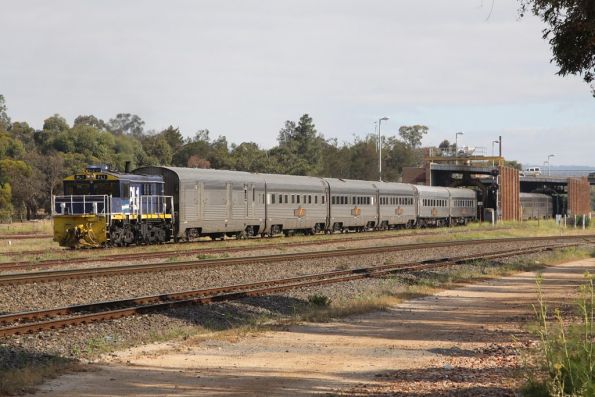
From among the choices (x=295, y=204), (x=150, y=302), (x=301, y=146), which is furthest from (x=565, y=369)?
(x=301, y=146)

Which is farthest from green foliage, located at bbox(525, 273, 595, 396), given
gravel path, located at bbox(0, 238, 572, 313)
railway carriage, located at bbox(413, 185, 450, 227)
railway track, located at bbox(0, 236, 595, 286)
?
railway carriage, located at bbox(413, 185, 450, 227)

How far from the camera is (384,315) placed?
58.1 ft

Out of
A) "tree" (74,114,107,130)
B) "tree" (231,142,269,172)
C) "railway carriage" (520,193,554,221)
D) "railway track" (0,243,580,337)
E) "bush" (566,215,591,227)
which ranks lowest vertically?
"railway track" (0,243,580,337)

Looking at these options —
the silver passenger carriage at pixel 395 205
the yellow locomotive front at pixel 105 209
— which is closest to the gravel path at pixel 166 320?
the yellow locomotive front at pixel 105 209

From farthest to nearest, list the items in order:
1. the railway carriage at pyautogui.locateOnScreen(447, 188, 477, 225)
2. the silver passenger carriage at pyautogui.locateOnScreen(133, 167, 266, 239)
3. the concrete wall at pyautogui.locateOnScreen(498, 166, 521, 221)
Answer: the concrete wall at pyautogui.locateOnScreen(498, 166, 521, 221), the railway carriage at pyautogui.locateOnScreen(447, 188, 477, 225), the silver passenger carriage at pyautogui.locateOnScreen(133, 167, 266, 239)

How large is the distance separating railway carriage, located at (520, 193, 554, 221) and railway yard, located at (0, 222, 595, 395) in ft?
183

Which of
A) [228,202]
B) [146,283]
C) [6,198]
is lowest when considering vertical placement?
[146,283]

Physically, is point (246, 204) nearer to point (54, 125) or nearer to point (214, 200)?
point (214, 200)

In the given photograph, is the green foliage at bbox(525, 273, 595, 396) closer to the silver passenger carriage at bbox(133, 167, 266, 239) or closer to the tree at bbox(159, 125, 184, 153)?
the silver passenger carriage at bbox(133, 167, 266, 239)

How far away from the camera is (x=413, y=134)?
7269 inches

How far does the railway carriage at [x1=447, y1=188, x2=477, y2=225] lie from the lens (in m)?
71.4

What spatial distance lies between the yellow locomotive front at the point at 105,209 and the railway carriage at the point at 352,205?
1782cm

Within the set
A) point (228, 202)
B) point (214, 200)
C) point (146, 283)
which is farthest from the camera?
point (228, 202)

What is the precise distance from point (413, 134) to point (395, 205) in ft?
417
